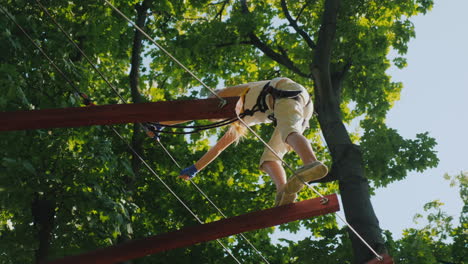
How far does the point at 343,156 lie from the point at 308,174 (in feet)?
15.3

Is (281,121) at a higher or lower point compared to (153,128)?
lower

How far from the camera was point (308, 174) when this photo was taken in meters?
4.58

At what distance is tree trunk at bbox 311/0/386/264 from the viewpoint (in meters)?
8.17

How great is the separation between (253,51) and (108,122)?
998 cm

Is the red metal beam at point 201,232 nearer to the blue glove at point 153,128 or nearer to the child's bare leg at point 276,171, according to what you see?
the child's bare leg at point 276,171

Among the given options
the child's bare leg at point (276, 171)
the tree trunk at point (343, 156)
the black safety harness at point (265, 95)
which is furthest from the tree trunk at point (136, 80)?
the black safety harness at point (265, 95)

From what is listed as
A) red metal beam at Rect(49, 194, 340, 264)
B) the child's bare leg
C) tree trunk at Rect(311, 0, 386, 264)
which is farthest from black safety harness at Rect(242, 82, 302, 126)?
tree trunk at Rect(311, 0, 386, 264)

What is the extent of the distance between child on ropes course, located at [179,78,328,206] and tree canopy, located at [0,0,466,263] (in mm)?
3259

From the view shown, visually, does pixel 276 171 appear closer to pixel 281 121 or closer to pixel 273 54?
pixel 281 121

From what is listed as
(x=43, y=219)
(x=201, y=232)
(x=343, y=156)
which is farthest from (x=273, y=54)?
(x=201, y=232)

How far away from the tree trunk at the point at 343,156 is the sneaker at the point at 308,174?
3585 mm

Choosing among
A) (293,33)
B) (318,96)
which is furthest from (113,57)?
(318,96)

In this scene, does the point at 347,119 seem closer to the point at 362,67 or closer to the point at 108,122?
the point at 362,67

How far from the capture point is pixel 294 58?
12.2 m
